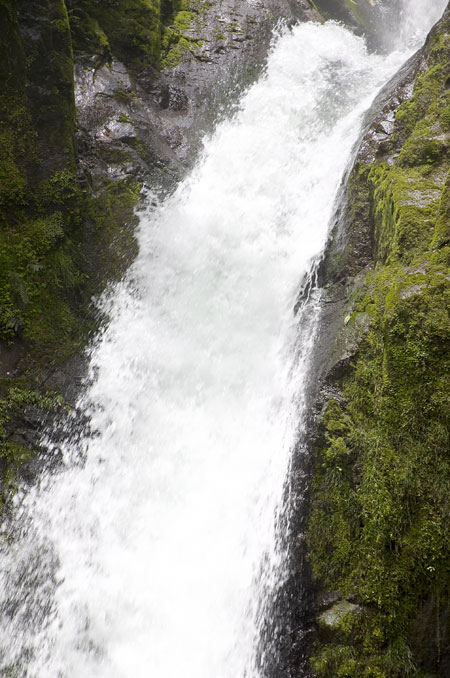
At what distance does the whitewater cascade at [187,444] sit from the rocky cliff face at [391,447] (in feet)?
2.26

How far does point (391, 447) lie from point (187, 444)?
2915mm

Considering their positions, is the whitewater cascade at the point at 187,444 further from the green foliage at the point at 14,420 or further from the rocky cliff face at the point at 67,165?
the rocky cliff face at the point at 67,165

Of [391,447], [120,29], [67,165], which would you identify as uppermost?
[120,29]

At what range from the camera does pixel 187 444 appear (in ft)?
20.1

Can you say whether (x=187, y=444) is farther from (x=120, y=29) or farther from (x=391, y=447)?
(x=120, y=29)

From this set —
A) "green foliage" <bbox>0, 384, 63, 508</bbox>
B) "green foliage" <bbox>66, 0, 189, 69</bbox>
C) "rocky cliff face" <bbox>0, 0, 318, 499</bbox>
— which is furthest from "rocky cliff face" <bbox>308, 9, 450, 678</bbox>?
"green foliage" <bbox>66, 0, 189, 69</bbox>

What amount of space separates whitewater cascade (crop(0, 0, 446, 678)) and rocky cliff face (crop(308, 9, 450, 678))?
2.26ft

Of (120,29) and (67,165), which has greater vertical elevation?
(120,29)

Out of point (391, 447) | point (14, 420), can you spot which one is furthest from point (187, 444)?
point (391, 447)

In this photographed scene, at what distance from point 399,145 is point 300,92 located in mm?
5072

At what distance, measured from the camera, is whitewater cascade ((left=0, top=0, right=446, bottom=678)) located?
4.87 m

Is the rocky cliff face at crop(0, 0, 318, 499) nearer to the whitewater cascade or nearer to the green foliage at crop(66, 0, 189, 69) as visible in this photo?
the green foliage at crop(66, 0, 189, 69)

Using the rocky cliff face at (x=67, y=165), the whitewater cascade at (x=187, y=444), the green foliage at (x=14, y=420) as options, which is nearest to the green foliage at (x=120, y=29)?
the rocky cliff face at (x=67, y=165)

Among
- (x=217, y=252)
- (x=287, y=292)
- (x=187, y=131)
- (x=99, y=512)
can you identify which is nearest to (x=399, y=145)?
(x=287, y=292)
